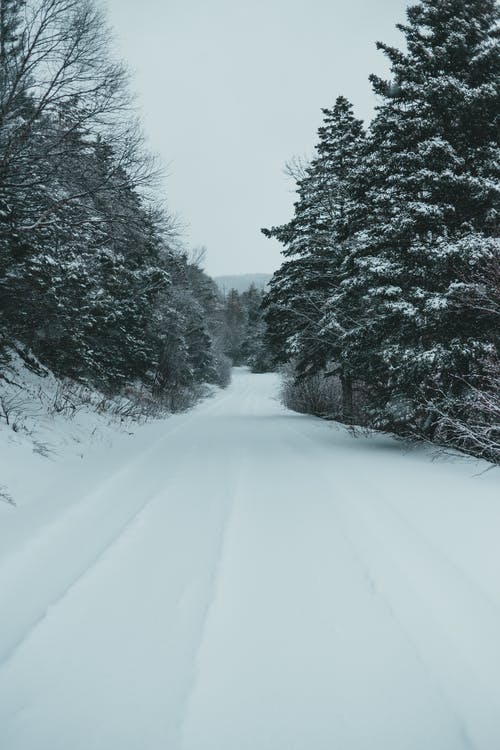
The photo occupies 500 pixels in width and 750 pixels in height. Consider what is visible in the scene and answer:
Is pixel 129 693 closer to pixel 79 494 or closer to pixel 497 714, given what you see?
pixel 497 714

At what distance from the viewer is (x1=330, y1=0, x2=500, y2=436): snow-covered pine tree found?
7.89m

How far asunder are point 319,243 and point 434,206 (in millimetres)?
8762

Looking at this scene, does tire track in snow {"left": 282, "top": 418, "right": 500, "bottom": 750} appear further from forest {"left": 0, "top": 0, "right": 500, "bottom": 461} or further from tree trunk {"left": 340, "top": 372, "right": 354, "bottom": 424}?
tree trunk {"left": 340, "top": 372, "right": 354, "bottom": 424}

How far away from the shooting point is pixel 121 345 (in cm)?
1584

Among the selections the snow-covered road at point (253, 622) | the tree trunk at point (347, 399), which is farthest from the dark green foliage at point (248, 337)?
the snow-covered road at point (253, 622)

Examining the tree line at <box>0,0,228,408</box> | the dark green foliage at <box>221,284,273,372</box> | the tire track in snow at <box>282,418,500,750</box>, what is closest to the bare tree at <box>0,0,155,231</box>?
the tree line at <box>0,0,228,408</box>

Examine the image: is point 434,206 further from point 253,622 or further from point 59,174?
point 253,622

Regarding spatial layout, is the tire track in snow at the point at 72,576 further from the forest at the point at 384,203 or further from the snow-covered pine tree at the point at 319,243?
the snow-covered pine tree at the point at 319,243

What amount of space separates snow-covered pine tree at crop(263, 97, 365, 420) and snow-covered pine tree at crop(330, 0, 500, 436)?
5936mm

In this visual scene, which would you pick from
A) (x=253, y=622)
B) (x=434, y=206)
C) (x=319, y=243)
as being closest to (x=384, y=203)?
(x=434, y=206)

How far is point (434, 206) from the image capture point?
26.6ft

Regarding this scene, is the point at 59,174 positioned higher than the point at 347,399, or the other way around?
the point at 59,174

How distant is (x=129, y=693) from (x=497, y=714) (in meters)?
1.81

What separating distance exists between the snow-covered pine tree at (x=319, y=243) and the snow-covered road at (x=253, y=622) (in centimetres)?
1101
